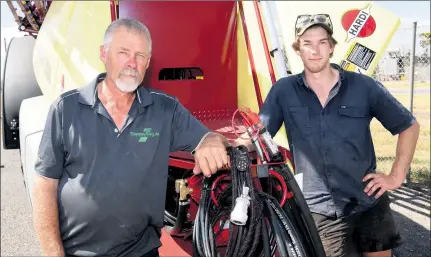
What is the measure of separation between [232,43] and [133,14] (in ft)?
3.15

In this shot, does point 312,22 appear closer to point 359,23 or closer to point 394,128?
point 394,128

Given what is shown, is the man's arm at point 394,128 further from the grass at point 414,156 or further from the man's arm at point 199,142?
the grass at point 414,156

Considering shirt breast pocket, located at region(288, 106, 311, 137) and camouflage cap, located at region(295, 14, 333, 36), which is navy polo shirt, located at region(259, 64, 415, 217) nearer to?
shirt breast pocket, located at region(288, 106, 311, 137)

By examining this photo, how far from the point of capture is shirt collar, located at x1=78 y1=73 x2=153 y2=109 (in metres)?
1.97

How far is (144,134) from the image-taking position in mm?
1995

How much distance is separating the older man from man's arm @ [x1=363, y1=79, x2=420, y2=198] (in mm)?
944

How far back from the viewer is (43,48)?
12.1ft

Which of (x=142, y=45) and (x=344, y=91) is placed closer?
(x=142, y=45)

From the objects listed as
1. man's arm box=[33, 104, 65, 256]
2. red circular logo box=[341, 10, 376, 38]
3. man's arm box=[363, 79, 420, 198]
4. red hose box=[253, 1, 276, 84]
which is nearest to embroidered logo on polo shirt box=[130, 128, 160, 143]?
man's arm box=[33, 104, 65, 256]

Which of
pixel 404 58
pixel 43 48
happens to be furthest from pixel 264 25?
pixel 404 58

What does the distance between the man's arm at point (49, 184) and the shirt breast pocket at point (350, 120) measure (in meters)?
1.44

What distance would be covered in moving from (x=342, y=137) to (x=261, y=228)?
75cm

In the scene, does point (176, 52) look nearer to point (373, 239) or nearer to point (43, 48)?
point (43, 48)

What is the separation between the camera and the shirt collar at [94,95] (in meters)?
1.97
